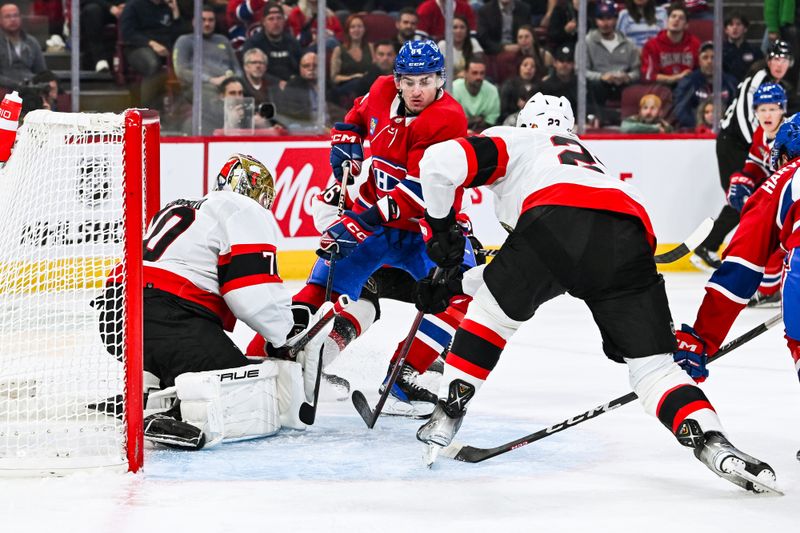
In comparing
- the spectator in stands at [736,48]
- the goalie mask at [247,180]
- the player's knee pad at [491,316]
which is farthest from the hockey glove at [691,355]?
the spectator in stands at [736,48]

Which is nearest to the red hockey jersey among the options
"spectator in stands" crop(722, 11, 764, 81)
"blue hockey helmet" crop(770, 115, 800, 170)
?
"blue hockey helmet" crop(770, 115, 800, 170)

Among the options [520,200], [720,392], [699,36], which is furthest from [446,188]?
[699,36]

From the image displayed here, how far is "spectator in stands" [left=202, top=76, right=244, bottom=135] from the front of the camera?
691 cm

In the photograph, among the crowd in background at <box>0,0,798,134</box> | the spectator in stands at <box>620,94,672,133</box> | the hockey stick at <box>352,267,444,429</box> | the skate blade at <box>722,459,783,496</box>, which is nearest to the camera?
the skate blade at <box>722,459,783,496</box>

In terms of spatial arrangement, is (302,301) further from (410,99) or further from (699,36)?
(699,36)

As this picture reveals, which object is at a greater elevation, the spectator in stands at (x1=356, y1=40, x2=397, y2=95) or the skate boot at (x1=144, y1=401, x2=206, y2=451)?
the spectator in stands at (x1=356, y1=40, x2=397, y2=95)

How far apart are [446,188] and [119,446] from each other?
963mm

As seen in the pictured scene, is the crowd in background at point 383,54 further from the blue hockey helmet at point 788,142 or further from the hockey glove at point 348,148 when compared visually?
the blue hockey helmet at point 788,142

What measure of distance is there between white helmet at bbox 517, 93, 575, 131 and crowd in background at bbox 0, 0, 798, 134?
375 cm

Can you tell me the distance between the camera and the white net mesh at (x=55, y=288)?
3.19 m

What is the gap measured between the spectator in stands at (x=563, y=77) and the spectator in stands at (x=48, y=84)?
2.61m

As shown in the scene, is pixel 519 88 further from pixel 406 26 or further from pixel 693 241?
pixel 693 241

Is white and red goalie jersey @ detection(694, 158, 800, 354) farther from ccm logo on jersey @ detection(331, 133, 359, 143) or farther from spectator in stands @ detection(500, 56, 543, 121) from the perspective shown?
spectator in stands @ detection(500, 56, 543, 121)

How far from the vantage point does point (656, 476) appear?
Answer: 10.3 feet
